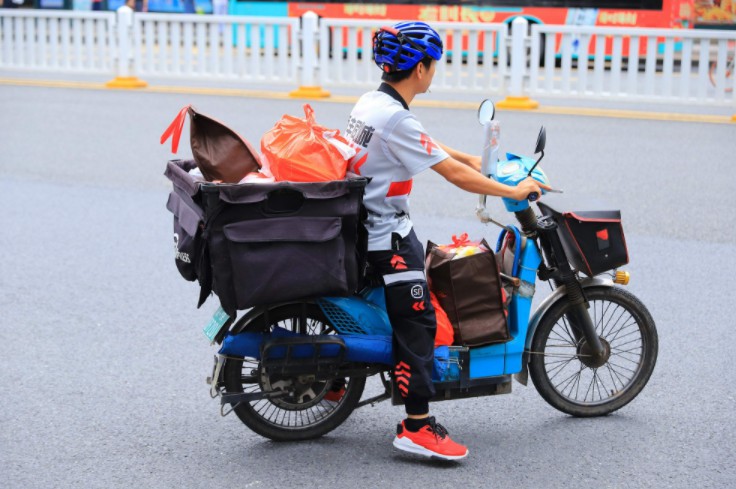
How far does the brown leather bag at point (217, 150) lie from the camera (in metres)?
4.02

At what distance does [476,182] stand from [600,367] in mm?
1385

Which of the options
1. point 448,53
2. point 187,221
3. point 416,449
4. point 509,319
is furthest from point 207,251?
point 448,53

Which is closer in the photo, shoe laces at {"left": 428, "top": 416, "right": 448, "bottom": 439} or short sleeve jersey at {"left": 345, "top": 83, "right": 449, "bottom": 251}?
short sleeve jersey at {"left": 345, "top": 83, "right": 449, "bottom": 251}

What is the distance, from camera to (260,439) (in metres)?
4.50

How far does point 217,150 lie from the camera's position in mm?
4090

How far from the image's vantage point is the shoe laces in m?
4.25

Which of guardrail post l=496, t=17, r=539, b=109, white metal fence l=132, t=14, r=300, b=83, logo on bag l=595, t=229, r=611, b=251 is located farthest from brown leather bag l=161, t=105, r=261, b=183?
white metal fence l=132, t=14, r=300, b=83

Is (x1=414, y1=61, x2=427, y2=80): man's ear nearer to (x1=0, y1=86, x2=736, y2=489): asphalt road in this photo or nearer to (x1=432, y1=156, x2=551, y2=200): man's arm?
(x1=432, y1=156, x2=551, y2=200): man's arm

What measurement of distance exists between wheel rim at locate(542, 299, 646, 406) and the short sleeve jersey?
0.96 m

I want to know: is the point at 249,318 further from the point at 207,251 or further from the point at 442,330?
the point at 442,330

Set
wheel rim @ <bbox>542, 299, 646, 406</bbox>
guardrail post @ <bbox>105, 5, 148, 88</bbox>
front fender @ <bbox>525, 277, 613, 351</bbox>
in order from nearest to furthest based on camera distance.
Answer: front fender @ <bbox>525, 277, 613, 351</bbox> → wheel rim @ <bbox>542, 299, 646, 406</bbox> → guardrail post @ <bbox>105, 5, 148, 88</bbox>

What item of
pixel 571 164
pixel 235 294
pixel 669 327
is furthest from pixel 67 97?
pixel 235 294

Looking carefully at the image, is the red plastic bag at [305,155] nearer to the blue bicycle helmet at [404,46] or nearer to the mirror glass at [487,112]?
the blue bicycle helmet at [404,46]

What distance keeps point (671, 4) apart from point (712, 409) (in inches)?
737
